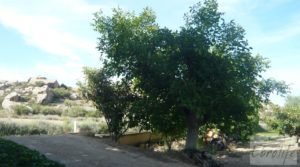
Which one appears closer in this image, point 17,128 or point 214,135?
point 17,128

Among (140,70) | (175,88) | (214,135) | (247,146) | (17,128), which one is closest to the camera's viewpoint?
(175,88)

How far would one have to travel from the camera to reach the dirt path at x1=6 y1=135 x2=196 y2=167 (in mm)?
10648

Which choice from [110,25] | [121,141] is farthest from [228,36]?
[121,141]

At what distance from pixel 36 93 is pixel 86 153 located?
117 feet

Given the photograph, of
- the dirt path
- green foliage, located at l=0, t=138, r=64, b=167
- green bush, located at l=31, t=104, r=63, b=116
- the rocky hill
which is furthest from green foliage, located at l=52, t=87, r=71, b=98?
green foliage, located at l=0, t=138, r=64, b=167

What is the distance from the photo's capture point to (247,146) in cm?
2628

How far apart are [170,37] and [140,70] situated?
1718mm

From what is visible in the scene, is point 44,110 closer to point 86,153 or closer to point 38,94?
point 38,94

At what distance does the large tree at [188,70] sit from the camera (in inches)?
549

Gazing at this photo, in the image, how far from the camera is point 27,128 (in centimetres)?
1738

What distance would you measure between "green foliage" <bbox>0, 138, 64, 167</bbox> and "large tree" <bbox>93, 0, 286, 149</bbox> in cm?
592

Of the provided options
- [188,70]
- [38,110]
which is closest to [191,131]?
[188,70]

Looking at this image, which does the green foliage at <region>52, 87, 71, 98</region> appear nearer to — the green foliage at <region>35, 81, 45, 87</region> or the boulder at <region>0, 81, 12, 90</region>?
the green foliage at <region>35, 81, 45, 87</region>

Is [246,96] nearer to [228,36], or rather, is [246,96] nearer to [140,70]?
[228,36]
